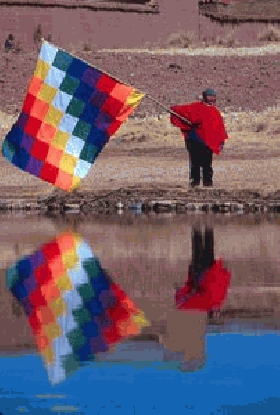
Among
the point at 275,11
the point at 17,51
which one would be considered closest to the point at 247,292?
the point at 17,51

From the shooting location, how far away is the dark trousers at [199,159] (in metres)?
26.9

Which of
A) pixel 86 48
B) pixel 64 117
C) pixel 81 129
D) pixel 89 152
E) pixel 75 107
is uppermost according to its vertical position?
pixel 86 48

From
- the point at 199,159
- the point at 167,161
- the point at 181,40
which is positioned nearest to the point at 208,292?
the point at 199,159

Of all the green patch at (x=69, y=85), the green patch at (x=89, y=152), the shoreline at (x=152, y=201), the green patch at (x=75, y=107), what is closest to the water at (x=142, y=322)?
the green patch at (x=89, y=152)

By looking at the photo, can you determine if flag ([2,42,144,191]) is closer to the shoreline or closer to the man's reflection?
the shoreline

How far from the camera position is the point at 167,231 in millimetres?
23062

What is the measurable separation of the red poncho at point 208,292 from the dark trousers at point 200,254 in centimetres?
9

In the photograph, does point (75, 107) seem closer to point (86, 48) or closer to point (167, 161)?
point (167, 161)

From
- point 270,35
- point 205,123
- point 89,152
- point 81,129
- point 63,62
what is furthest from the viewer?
point 270,35

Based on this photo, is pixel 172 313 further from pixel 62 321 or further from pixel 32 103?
pixel 32 103

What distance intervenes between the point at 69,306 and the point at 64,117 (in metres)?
9.09

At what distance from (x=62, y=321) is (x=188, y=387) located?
315 cm

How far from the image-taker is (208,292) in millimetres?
16906

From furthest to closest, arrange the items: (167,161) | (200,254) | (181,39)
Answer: (181,39), (167,161), (200,254)
